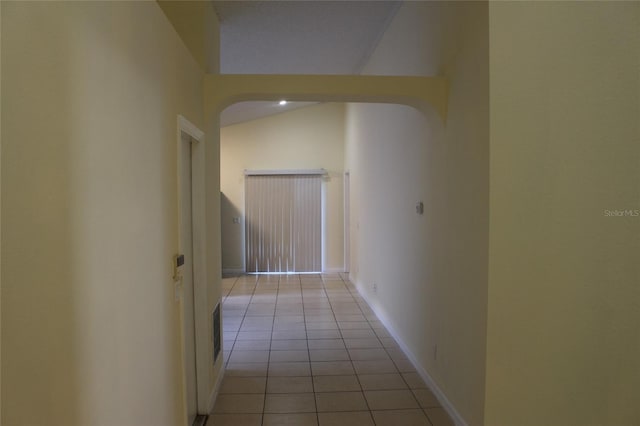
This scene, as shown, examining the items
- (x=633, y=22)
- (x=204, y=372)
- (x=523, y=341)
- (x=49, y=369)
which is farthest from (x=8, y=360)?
(x=633, y=22)

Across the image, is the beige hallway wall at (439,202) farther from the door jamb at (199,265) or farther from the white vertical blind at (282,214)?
the white vertical blind at (282,214)

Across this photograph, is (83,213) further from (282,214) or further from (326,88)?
(282,214)

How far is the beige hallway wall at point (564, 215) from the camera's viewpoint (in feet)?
6.19

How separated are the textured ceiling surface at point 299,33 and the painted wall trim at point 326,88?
0.97 m

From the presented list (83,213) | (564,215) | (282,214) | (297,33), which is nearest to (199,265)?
(83,213)

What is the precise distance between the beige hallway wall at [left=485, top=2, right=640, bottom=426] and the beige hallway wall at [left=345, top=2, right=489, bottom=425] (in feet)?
0.34

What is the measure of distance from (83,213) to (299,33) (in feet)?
11.2

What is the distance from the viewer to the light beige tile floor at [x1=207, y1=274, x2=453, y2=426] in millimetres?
2564

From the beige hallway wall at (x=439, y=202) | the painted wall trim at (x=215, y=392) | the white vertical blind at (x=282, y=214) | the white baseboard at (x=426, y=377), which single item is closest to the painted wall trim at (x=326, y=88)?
the beige hallway wall at (x=439, y=202)

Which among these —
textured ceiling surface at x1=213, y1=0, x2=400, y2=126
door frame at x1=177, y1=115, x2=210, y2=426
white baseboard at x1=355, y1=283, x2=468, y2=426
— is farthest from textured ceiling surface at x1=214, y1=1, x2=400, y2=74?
white baseboard at x1=355, y1=283, x2=468, y2=426

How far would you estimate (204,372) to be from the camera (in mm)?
2520

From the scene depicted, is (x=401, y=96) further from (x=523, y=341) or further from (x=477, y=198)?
(x=523, y=341)

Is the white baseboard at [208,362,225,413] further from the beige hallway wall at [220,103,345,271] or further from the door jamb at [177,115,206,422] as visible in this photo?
the beige hallway wall at [220,103,345,271]

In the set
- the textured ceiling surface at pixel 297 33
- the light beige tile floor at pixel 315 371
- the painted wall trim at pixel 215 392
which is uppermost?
the textured ceiling surface at pixel 297 33
